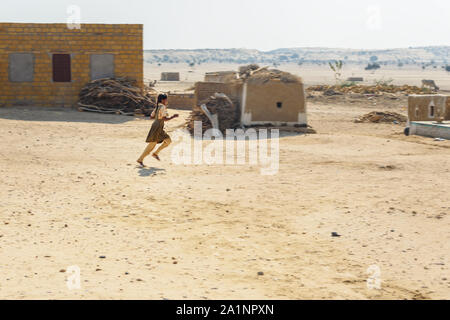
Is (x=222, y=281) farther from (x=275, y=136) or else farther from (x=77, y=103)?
(x=77, y=103)

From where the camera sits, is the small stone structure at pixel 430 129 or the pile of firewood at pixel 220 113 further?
the pile of firewood at pixel 220 113

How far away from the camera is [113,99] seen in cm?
2073

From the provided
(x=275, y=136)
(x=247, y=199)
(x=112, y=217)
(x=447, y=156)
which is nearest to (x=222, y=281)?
(x=112, y=217)

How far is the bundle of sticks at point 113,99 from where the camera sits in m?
20.6

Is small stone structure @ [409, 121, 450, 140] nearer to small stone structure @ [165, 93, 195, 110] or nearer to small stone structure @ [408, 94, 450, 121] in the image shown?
small stone structure @ [408, 94, 450, 121]

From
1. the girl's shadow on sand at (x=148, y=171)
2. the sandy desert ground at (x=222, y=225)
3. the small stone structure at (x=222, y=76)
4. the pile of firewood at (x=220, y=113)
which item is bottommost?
the sandy desert ground at (x=222, y=225)

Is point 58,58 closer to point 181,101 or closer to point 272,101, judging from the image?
point 181,101

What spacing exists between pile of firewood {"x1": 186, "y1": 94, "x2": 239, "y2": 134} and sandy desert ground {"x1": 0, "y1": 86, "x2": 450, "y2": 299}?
11.1ft

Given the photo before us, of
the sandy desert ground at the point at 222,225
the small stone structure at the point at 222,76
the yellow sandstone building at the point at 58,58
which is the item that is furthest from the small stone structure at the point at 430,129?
the yellow sandstone building at the point at 58,58

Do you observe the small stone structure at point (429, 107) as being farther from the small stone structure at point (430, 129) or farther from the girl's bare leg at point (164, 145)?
the girl's bare leg at point (164, 145)

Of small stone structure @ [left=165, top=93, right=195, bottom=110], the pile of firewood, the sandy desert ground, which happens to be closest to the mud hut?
the pile of firewood

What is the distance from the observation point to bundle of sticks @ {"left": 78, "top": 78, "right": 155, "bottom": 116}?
2061cm

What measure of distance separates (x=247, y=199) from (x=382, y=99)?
67.3 ft

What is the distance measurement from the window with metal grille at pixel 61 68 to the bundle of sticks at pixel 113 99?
0.81 meters
